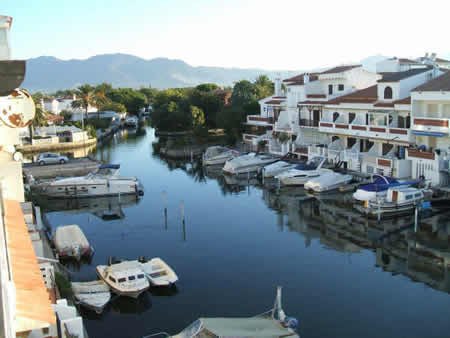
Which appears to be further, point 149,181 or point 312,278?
point 149,181

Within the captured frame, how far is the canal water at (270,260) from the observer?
A: 20656mm

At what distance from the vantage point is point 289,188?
45750mm

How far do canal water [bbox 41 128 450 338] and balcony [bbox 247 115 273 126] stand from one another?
20.1 metres

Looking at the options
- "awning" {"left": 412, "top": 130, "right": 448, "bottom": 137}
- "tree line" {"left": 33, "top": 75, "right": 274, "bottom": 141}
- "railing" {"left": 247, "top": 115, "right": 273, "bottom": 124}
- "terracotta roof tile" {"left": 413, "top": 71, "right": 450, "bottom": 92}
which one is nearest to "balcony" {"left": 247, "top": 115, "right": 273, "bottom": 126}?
"railing" {"left": 247, "top": 115, "right": 273, "bottom": 124}

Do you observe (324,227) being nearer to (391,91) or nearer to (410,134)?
(410,134)

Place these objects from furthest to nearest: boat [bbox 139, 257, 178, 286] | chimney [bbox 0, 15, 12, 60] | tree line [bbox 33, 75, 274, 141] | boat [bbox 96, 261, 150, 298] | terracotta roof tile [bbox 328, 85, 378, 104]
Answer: tree line [bbox 33, 75, 274, 141], terracotta roof tile [bbox 328, 85, 378, 104], boat [bbox 139, 257, 178, 286], boat [bbox 96, 261, 150, 298], chimney [bbox 0, 15, 12, 60]

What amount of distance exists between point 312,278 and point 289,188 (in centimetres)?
2138

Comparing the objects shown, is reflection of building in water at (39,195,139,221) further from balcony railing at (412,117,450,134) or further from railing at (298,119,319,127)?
balcony railing at (412,117,450,134)

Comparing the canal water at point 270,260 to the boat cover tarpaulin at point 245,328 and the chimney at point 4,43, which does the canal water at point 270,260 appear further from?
the chimney at point 4,43

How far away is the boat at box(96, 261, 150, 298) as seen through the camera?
73.3ft

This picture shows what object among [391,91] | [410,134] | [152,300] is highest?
[391,91]

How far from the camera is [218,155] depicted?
60281mm

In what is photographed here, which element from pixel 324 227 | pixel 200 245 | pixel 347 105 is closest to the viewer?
pixel 200 245

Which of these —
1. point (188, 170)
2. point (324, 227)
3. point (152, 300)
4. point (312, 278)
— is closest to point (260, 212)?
point (324, 227)
